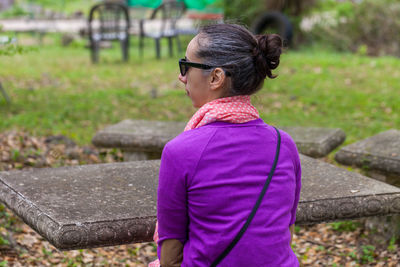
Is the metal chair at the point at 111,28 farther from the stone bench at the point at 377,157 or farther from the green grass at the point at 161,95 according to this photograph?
the stone bench at the point at 377,157

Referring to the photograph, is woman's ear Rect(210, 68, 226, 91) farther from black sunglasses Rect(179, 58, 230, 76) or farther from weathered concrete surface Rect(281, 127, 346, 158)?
weathered concrete surface Rect(281, 127, 346, 158)

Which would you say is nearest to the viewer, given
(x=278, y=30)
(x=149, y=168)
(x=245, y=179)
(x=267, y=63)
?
(x=245, y=179)

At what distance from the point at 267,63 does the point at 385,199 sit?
1.42 meters

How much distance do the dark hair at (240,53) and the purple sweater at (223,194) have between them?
6.3 inches

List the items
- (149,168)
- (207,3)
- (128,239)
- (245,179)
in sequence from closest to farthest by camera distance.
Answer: (245,179), (128,239), (149,168), (207,3)

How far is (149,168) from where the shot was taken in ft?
10.4

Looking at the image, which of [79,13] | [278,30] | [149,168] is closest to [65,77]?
[278,30]

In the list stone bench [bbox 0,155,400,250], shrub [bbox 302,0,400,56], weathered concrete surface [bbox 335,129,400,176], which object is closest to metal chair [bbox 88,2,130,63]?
shrub [bbox 302,0,400,56]

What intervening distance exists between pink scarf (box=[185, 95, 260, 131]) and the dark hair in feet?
0.10

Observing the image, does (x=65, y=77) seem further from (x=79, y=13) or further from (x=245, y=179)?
(x=79, y=13)

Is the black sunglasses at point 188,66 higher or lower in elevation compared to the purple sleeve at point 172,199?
higher

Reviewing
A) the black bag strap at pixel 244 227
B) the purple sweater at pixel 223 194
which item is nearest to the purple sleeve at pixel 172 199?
the purple sweater at pixel 223 194

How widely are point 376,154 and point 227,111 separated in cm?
230

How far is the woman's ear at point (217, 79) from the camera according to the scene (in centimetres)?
177
